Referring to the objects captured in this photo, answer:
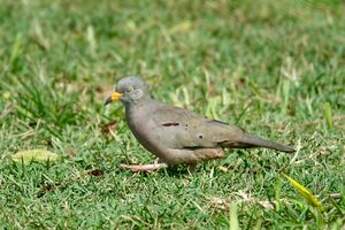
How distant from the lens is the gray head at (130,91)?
5680mm

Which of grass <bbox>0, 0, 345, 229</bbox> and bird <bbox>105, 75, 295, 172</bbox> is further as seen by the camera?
bird <bbox>105, 75, 295, 172</bbox>

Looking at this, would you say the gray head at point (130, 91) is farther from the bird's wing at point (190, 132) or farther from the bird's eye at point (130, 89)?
the bird's wing at point (190, 132)

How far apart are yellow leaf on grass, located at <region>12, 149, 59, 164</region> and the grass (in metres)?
0.10

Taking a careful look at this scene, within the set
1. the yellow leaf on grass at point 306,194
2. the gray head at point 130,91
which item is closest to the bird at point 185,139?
the gray head at point 130,91

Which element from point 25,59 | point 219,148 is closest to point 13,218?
point 219,148

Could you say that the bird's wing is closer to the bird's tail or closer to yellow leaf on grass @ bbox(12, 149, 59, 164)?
the bird's tail

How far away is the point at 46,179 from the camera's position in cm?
535

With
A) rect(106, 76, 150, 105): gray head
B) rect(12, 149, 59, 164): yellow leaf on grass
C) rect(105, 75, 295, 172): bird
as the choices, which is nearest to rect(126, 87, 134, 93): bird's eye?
rect(106, 76, 150, 105): gray head

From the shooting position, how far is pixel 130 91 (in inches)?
224

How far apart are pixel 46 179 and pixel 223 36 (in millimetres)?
3862

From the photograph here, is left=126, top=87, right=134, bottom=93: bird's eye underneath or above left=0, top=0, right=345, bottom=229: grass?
above

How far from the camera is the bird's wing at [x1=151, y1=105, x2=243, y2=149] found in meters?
5.40

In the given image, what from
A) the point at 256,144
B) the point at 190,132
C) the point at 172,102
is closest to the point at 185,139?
the point at 190,132

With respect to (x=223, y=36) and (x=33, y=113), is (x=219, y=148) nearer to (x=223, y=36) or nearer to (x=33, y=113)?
(x=33, y=113)
